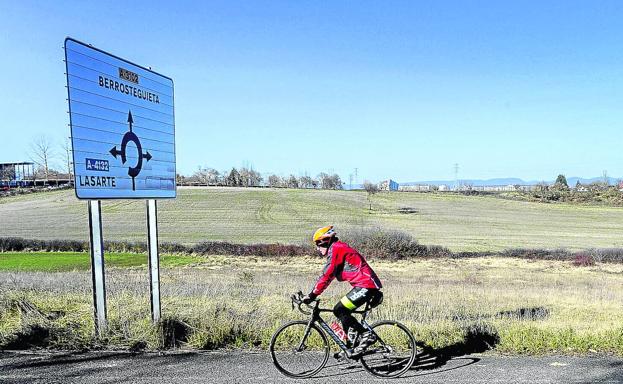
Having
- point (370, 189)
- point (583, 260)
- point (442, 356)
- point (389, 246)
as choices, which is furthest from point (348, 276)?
point (370, 189)

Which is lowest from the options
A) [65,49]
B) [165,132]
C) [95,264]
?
[95,264]

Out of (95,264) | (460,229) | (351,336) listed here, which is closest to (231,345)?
(351,336)

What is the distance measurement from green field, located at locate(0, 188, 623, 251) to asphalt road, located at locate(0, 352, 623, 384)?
3836 centimetres

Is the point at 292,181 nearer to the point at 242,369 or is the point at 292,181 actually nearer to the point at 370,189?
the point at 370,189

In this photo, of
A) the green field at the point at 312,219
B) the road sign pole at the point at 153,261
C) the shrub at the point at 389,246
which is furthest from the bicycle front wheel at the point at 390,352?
the green field at the point at 312,219

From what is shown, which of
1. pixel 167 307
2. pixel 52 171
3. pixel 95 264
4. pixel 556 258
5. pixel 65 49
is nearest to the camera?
pixel 65 49

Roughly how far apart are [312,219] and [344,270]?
59.6 m

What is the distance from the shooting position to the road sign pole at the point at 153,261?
24.9 ft

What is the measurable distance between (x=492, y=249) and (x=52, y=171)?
379 feet

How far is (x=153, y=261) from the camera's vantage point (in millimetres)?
8094

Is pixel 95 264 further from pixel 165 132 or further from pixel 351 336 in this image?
pixel 351 336

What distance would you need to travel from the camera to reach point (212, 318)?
7301mm

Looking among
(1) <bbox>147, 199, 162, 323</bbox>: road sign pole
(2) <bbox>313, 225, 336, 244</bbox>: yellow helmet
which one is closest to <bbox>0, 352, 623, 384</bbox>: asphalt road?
(1) <bbox>147, 199, 162, 323</bbox>: road sign pole

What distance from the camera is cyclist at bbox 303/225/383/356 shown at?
5891 mm
